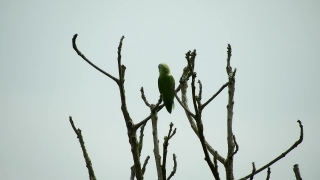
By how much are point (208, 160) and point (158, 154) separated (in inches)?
21.1

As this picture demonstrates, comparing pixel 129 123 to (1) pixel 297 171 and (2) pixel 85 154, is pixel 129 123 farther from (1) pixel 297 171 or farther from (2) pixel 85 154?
(1) pixel 297 171

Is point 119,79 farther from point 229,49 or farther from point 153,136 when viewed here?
point 229,49

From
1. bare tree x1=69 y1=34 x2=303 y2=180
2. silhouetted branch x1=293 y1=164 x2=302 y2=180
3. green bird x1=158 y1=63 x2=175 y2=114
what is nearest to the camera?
bare tree x1=69 y1=34 x2=303 y2=180

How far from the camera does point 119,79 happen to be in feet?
9.20

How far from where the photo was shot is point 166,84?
3506 mm

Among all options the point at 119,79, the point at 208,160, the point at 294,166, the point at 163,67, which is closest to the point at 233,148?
the point at 294,166

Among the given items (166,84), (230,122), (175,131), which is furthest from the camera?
(166,84)

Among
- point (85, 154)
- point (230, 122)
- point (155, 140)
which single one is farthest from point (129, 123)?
point (230, 122)

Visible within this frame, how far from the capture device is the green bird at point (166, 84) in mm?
3492

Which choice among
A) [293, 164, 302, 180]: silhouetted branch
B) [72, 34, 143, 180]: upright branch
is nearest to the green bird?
[72, 34, 143, 180]: upright branch

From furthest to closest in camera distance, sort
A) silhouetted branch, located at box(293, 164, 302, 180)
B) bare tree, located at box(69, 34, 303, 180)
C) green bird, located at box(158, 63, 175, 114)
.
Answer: green bird, located at box(158, 63, 175, 114), silhouetted branch, located at box(293, 164, 302, 180), bare tree, located at box(69, 34, 303, 180)

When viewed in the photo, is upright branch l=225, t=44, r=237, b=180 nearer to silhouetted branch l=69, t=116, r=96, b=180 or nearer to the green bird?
the green bird

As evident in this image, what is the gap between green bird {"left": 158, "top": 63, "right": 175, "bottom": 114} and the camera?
3492 millimetres

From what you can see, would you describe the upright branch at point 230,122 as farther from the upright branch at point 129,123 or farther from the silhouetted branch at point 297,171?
the upright branch at point 129,123
